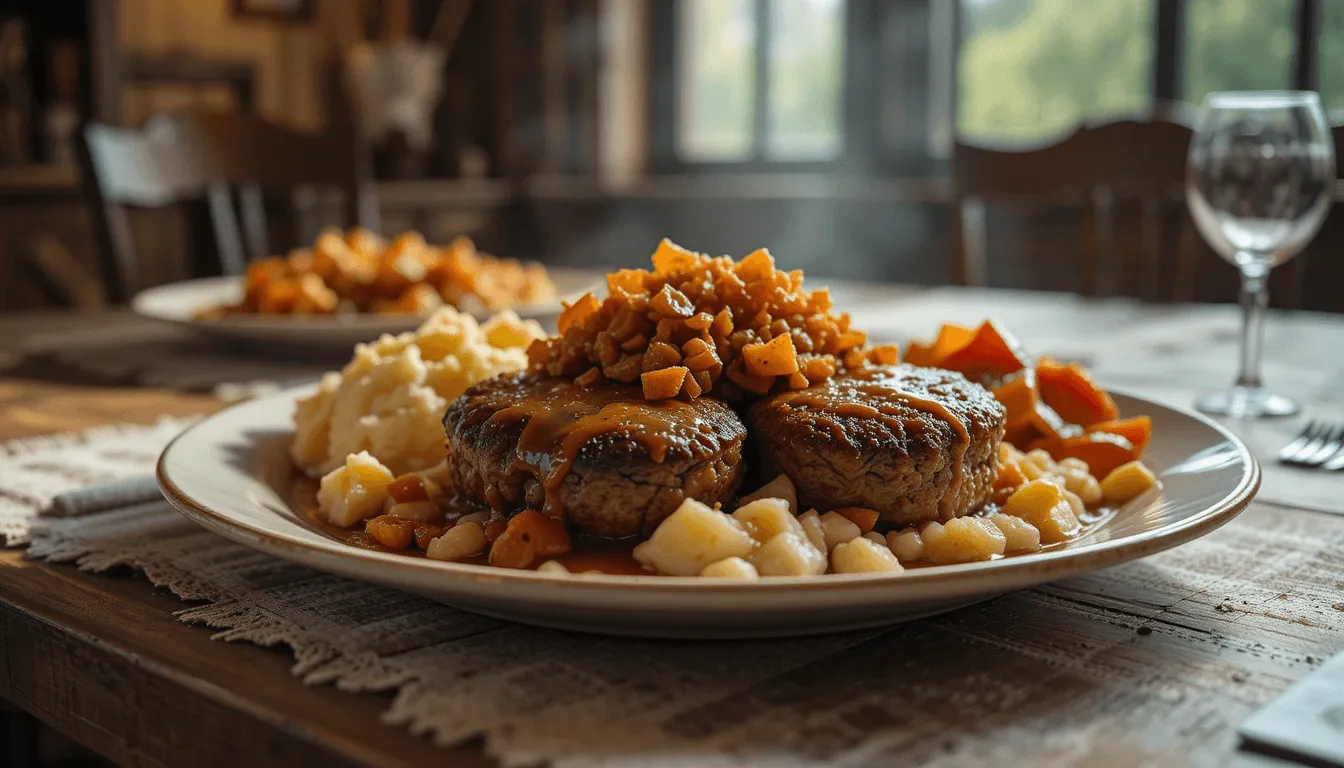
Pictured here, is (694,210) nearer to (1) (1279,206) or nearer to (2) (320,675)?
(1) (1279,206)

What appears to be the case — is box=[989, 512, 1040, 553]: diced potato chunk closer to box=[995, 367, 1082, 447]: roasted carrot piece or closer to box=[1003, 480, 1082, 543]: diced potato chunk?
box=[1003, 480, 1082, 543]: diced potato chunk

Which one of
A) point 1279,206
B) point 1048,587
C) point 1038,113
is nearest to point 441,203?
point 1038,113

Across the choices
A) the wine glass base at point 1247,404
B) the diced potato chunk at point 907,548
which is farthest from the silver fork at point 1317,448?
the diced potato chunk at point 907,548

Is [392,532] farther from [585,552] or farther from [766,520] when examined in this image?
[766,520]

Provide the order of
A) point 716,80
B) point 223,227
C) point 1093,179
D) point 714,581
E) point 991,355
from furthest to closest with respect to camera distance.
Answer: point 716,80 < point 223,227 < point 1093,179 < point 991,355 < point 714,581

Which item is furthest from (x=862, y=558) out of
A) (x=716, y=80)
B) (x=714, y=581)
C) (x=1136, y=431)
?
(x=716, y=80)
